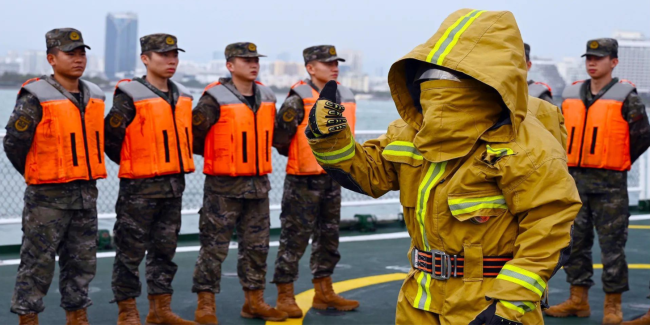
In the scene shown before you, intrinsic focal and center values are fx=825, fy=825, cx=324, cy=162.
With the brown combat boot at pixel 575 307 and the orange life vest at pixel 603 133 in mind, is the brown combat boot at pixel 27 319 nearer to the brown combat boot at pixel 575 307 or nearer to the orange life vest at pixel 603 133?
the brown combat boot at pixel 575 307

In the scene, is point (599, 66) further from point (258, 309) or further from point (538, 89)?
point (258, 309)

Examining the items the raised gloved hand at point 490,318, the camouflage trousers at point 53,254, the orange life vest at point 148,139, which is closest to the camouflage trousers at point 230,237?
the orange life vest at point 148,139

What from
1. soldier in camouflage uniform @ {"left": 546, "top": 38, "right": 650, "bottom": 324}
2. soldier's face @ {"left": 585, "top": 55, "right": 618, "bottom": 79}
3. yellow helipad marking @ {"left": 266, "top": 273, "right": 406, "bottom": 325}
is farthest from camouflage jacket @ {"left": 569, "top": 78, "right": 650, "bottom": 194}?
yellow helipad marking @ {"left": 266, "top": 273, "right": 406, "bottom": 325}

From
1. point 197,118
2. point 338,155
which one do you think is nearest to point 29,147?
point 197,118

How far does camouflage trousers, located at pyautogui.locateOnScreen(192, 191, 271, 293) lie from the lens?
6.26 meters

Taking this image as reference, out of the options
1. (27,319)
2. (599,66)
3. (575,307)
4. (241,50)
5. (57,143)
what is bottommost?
(575,307)

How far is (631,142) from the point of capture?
6516 millimetres

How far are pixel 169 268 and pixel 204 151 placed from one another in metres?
0.94

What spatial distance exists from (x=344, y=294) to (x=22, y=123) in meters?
3.12

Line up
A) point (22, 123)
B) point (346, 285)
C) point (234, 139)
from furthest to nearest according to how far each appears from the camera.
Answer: point (346, 285) < point (234, 139) < point (22, 123)

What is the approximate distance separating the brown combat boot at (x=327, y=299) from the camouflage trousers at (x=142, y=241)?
1.26 metres

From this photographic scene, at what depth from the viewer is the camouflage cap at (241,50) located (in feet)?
21.0

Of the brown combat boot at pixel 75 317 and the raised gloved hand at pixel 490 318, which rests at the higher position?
the raised gloved hand at pixel 490 318

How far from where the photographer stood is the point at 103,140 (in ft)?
19.2
